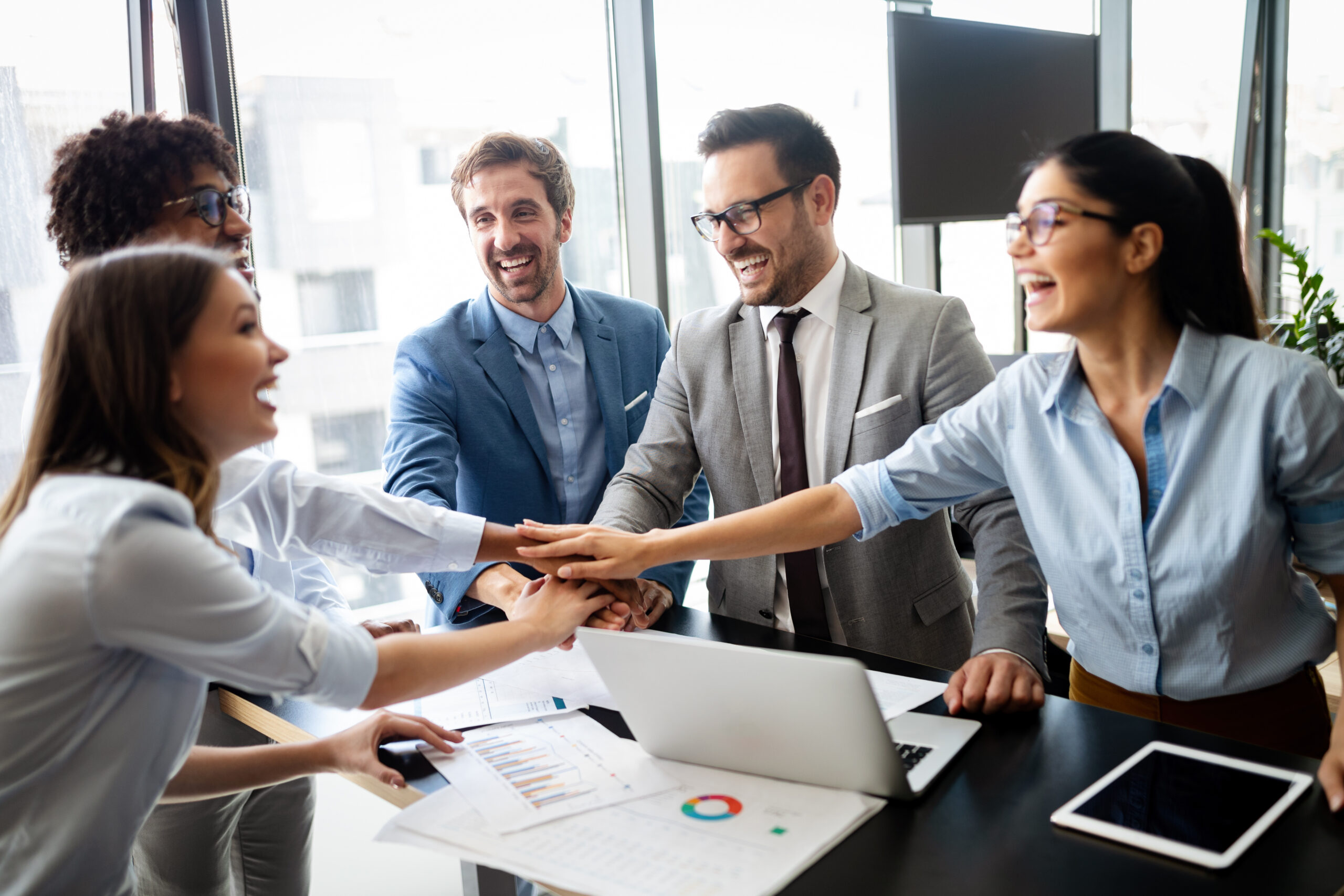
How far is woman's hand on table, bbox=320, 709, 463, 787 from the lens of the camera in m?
1.37

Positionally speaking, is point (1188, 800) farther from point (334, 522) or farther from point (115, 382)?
point (334, 522)

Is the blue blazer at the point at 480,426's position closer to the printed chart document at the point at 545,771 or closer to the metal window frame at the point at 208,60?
the printed chart document at the point at 545,771

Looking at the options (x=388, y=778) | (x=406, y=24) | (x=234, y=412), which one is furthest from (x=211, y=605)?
(x=406, y=24)

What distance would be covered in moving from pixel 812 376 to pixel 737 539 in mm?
482

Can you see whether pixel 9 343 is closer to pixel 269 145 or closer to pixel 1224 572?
pixel 269 145

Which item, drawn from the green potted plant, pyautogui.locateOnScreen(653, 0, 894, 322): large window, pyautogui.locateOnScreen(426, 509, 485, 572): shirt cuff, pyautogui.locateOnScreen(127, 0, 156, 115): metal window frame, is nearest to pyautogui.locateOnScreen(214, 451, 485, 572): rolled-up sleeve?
pyautogui.locateOnScreen(426, 509, 485, 572): shirt cuff

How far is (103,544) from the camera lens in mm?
986

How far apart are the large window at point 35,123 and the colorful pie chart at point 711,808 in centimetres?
251

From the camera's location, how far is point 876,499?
174 centimetres

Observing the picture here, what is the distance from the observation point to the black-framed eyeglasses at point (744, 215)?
2127 millimetres

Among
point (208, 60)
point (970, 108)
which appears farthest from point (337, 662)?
point (970, 108)

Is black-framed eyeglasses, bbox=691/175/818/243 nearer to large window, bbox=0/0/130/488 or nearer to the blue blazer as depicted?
the blue blazer

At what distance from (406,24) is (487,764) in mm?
3269

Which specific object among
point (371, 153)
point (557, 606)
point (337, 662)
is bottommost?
point (557, 606)
